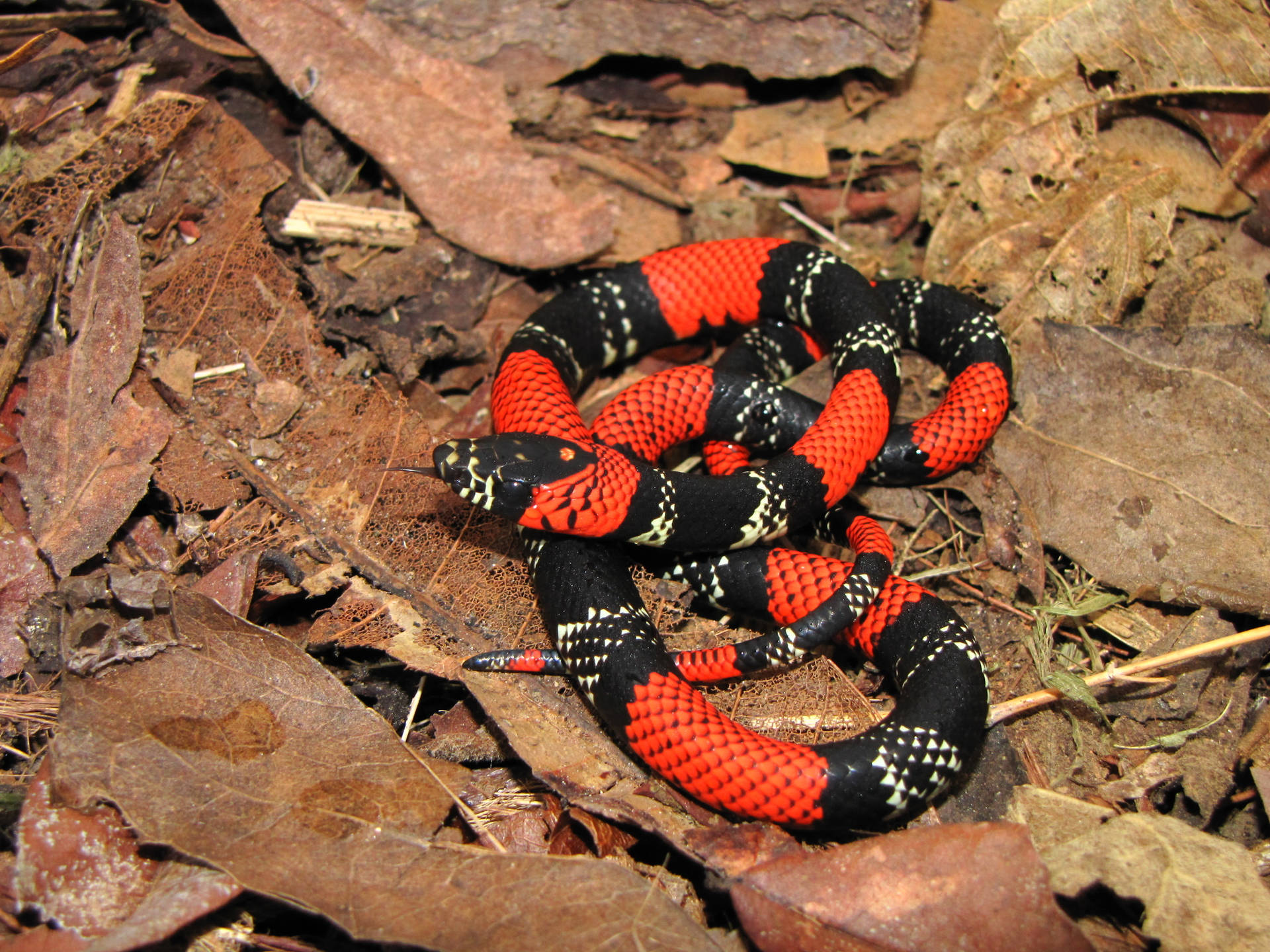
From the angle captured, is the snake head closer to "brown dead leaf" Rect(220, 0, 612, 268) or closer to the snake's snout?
the snake's snout

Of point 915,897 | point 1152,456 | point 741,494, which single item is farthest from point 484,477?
point 1152,456

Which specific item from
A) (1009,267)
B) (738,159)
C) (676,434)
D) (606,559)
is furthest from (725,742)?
(738,159)

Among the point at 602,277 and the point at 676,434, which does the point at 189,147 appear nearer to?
the point at 602,277

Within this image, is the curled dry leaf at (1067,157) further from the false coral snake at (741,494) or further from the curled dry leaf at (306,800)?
the curled dry leaf at (306,800)

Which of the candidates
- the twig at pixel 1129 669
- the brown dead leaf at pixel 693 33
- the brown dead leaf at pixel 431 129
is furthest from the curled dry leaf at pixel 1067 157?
the brown dead leaf at pixel 431 129

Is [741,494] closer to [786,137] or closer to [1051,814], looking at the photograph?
[1051,814]

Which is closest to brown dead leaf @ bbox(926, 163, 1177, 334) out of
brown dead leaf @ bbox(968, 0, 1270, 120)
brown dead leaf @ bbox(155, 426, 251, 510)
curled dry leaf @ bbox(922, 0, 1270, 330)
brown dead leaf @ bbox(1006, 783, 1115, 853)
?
curled dry leaf @ bbox(922, 0, 1270, 330)
